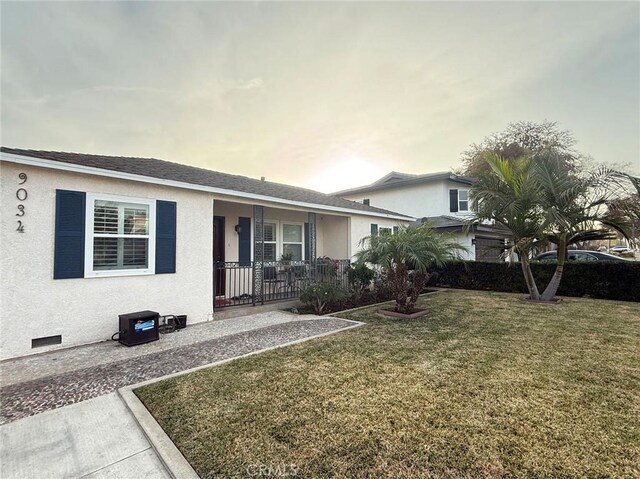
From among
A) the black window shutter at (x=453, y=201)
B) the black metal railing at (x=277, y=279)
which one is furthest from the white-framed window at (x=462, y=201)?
the black metal railing at (x=277, y=279)

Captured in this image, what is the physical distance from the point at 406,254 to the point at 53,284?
23.2ft

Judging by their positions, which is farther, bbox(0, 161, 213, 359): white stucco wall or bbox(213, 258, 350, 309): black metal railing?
bbox(213, 258, 350, 309): black metal railing

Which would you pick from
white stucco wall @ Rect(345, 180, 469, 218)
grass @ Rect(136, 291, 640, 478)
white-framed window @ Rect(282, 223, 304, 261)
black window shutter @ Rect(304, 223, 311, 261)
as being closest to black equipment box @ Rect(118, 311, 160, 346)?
grass @ Rect(136, 291, 640, 478)

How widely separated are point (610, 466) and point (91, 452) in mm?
4143

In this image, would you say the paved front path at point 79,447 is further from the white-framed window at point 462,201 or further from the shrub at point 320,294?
the white-framed window at point 462,201

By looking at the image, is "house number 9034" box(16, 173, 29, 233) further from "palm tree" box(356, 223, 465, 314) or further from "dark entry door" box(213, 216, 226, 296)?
"palm tree" box(356, 223, 465, 314)

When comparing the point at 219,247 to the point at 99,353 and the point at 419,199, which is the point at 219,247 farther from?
the point at 419,199

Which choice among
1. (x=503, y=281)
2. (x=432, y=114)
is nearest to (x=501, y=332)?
(x=503, y=281)

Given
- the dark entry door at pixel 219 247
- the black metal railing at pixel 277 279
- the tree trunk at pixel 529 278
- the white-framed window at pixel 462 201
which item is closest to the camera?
the black metal railing at pixel 277 279

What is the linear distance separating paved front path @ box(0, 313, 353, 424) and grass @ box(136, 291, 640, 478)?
22.5 inches

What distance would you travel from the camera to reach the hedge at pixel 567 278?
31.8 feet

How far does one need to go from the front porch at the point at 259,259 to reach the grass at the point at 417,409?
379 cm

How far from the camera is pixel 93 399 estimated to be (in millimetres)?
3367

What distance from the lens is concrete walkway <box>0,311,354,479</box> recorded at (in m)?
2.35
